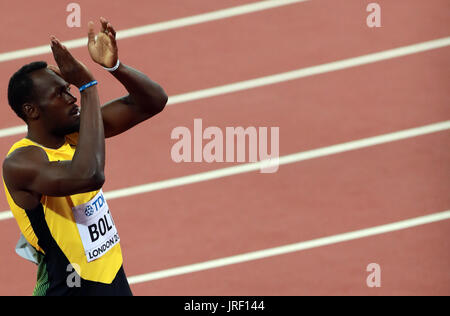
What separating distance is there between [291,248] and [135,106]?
1.89 metres

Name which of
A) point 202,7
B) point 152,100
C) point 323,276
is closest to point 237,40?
point 202,7

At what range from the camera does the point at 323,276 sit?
441 centimetres

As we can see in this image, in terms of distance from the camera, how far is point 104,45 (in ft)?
8.54

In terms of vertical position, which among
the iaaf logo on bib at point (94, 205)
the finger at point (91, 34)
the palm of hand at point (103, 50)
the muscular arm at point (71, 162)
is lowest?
the iaaf logo on bib at point (94, 205)

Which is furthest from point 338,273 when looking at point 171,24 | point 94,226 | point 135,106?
point 94,226

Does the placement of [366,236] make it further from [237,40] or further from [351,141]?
[237,40]

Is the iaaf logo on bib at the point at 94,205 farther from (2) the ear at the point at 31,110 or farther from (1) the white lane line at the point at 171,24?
(1) the white lane line at the point at 171,24

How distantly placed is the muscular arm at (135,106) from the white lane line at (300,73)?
172 centimetres

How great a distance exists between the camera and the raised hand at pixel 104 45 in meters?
2.57

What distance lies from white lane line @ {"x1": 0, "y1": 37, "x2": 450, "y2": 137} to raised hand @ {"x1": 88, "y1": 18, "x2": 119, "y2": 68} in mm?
1988

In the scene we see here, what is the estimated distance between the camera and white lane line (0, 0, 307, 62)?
4.57 m

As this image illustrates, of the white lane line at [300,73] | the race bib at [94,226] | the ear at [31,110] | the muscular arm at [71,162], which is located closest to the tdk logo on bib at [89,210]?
the race bib at [94,226]

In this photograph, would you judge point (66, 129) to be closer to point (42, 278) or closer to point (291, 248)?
point (42, 278)
